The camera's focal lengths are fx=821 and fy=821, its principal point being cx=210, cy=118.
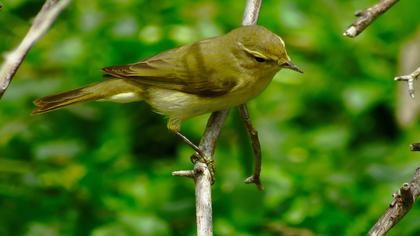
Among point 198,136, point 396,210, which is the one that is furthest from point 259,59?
point 396,210

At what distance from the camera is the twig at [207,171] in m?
3.54

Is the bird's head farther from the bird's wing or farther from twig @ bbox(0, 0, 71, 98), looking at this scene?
twig @ bbox(0, 0, 71, 98)

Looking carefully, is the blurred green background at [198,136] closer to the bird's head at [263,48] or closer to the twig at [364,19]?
the bird's head at [263,48]

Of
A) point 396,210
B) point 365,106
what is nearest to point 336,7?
point 365,106

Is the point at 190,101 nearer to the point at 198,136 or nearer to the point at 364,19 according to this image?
the point at 198,136

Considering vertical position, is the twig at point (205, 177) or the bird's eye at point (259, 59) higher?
the bird's eye at point (259, 59)

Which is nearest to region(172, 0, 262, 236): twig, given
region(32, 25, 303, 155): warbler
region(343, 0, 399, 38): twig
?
region(32, 25, 303, 155): warbler

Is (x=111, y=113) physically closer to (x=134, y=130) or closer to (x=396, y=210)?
(x=134, y=130)

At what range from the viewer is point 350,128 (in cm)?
758

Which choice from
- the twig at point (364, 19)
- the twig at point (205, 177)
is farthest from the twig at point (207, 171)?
the twig at point (364, 19)

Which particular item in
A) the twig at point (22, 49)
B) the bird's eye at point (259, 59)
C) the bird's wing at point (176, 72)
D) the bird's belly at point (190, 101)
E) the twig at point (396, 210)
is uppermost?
the bird's wing at point (176, 72)

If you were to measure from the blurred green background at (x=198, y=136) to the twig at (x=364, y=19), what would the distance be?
170 cm

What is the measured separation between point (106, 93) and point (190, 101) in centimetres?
59

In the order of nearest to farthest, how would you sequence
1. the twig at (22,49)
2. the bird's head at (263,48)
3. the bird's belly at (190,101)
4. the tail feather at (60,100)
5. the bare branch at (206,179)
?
the twig at (22,49) → the bare branch at (206,179) → the bird's head at (263,48) → the bird's belly at (190,101) → the tail feather at (60,100)
